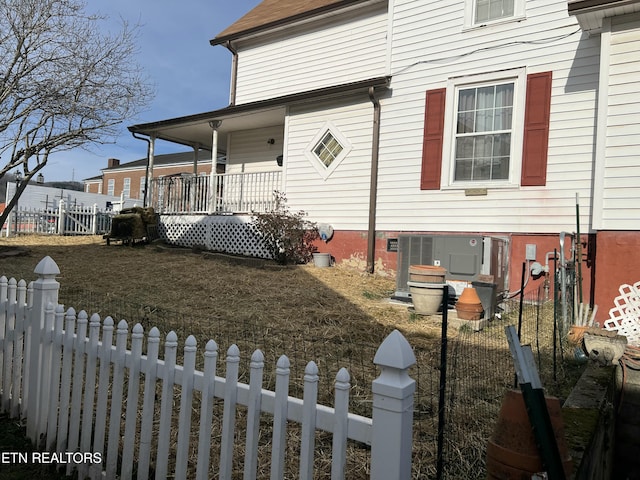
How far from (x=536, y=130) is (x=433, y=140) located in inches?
72.5

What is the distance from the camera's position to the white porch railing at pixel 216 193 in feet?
37.9

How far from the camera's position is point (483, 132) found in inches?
333

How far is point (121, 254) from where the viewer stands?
10750mm

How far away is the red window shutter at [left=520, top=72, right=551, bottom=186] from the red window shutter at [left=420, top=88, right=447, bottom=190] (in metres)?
1.53

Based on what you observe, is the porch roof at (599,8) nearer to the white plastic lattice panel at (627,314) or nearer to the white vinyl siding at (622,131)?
the white vinyl siding at (622,131)

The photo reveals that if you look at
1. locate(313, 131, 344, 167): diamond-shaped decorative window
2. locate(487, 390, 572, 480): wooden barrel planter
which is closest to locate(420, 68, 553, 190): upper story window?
locate(313, 131, 344, 167): diamond-shaped decorative window

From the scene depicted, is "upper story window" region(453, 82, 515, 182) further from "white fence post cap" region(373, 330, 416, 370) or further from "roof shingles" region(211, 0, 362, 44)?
"white fence post cap" region(373, 330, 416, 370)

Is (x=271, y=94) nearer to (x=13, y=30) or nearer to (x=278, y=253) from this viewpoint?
(x=278, y=253)

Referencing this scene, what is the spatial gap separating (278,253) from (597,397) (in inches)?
310

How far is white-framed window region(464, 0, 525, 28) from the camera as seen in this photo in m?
8.34

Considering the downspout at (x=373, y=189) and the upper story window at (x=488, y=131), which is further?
the downspout at (x=373, y=189)

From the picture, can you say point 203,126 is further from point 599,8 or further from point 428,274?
point 599,8

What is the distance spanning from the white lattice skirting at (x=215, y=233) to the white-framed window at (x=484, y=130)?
4.78m

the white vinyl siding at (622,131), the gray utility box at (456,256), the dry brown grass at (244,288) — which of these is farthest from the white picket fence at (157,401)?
the white vinyl siding at (622,131)
